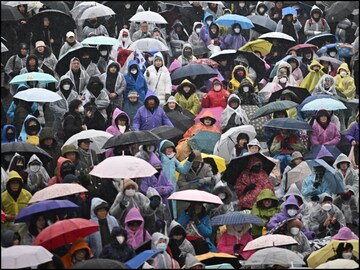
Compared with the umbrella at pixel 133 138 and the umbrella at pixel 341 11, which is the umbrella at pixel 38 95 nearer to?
the umbrella at pixel 133 138

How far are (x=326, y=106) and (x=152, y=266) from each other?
24.4ft

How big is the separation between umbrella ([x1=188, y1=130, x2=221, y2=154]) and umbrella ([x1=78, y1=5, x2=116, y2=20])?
20.1 feet

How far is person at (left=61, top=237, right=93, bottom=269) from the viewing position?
A: 65.7ft

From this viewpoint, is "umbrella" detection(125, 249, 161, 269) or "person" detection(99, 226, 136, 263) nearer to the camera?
"umbrella" detection(125, 249, 161, 269)

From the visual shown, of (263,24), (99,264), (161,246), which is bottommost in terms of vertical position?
(161,246)

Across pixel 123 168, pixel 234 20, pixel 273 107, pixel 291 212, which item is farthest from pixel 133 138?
pixel 234 20

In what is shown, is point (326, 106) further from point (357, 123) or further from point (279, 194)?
point (279, 194)

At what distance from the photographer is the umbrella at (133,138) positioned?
23.0 metres

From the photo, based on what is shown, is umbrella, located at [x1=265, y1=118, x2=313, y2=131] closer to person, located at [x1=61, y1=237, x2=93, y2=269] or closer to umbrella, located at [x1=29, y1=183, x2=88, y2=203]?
umbrella, located at [x1=29, y1=183, x2=88, y2=203]

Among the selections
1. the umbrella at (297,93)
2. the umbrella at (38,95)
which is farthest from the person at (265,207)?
the umbrella at (297,93)

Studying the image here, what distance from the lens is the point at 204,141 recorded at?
25.0 m

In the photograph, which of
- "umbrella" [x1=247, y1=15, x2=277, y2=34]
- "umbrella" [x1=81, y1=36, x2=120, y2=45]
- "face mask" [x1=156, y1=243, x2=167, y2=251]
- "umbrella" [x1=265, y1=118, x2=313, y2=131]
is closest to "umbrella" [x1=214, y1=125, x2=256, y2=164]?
"umbrella" [x1=265, y1=118, x2=313, y2=131]

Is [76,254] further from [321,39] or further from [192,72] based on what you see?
[321,39]

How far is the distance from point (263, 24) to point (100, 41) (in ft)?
15.6
